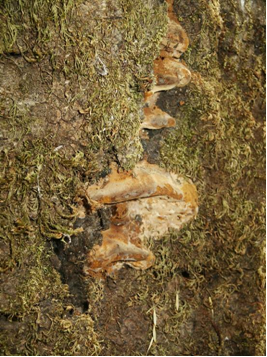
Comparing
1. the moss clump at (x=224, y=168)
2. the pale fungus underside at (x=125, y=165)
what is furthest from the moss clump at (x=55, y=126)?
the moss clump at (x=224, y=168)

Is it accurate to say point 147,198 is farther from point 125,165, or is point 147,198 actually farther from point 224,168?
point 224,168

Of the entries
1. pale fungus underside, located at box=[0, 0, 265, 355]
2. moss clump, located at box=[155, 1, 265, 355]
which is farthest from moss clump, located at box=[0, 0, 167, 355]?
moss clump, located at box=[155, 1, 265, 355]

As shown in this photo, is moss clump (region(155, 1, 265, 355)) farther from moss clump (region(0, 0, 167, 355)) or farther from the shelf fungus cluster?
moss clump (region(0, 0, 167, 355))

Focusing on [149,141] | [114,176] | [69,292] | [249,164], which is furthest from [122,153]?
[249,164]

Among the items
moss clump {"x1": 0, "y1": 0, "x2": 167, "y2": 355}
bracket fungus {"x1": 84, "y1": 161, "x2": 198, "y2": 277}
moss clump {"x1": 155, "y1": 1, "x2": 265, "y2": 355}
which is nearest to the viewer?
moss clump {"x1": 0, "y1": 0, "x2": 167, "y2": 355}

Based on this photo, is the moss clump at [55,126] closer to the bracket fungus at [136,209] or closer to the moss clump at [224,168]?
the bracket fungus at [136,209]

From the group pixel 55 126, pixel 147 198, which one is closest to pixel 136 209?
pixel 147 198
